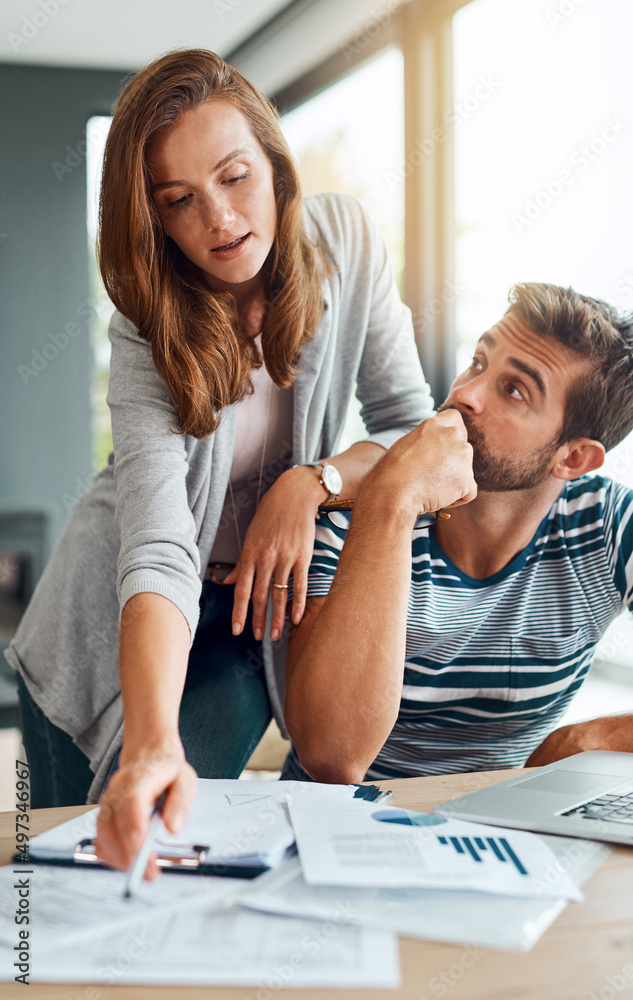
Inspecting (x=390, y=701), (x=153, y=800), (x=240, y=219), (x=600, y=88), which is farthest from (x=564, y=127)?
(x=153, y=800)

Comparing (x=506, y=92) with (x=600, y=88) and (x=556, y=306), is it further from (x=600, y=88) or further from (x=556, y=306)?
(x=556, y=306)

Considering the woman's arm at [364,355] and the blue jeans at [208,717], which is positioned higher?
the woman's arm at [364,355]

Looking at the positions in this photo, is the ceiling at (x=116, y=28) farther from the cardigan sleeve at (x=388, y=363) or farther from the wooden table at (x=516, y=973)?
the wooden table at (x=516, y=973)

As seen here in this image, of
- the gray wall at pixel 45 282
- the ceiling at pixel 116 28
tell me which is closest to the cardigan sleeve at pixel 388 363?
the ceiling at pixel 116 28

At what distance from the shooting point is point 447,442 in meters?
1.25

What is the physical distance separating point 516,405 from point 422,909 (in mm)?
906

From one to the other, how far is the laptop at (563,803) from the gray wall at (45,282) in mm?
3704

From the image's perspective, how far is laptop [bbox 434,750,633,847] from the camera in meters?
0.79

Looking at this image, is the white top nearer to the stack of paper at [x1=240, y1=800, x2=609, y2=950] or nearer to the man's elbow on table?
the man's elbow on table

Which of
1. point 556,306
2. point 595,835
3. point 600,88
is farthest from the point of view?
point 600,88

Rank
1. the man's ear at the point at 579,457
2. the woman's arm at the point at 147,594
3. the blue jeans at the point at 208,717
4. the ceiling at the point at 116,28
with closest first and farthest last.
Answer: the woman's arm at the point at 147,594
the blue jeans at the point at 208,717
the man's ear at the point at 579,457
the ceiling at the point at 116,28

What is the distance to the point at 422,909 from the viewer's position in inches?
24.6

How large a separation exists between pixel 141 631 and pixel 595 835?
0.47 m

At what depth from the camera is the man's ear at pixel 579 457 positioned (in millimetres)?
1406
